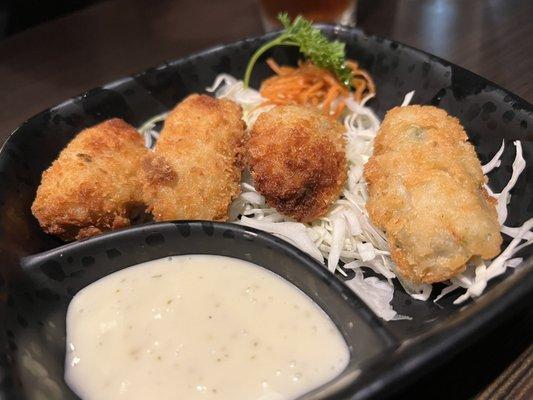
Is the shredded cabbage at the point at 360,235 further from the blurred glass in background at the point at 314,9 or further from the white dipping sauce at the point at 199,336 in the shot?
the blurred glass in background at the point at 314,9

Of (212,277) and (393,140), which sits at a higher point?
(393,140)

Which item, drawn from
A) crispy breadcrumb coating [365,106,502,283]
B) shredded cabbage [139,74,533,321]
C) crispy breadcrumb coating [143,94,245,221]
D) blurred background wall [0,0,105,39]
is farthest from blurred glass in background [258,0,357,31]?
blurred background wall [0,0,105,39]

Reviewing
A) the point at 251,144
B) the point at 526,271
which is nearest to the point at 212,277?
the point at 251,144

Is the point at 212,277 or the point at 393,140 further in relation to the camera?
the point at 393,140

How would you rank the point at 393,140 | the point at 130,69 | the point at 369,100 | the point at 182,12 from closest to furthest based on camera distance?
the point at 393,140, the point at 369,100, the point at 130,69, the point at 182,12

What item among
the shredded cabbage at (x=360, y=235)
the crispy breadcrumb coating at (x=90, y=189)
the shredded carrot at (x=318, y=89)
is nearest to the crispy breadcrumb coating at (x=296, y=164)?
the shredded cabbage at (x=360, y=235)

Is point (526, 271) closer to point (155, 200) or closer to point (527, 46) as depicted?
point (155, 200)
